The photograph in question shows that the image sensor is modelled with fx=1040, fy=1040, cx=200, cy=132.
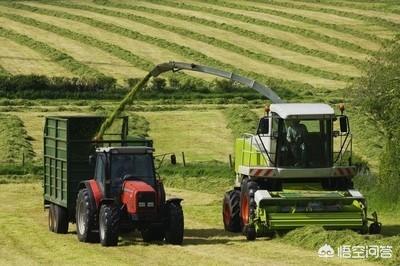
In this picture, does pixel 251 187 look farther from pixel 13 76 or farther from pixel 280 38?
pixel 280 38

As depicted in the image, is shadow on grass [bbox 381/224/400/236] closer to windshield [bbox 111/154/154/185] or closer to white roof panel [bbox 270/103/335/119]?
white roof panel [bbox 270/103/335/119]

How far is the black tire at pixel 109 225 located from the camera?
21172 millimetres

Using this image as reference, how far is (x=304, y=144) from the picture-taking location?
2311 cm

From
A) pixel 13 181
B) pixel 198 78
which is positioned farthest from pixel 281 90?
pixel 13 181

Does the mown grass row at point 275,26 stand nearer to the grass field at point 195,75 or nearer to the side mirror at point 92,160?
the grass field at point 195,75

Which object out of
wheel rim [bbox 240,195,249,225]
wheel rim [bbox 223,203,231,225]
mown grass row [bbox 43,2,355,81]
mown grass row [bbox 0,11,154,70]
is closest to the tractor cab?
wheel rim [bbox 240,195,249,225]

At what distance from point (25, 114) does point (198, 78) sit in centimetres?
1227

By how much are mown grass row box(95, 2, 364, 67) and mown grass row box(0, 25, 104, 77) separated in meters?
12.0

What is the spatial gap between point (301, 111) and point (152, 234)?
13.9 ft

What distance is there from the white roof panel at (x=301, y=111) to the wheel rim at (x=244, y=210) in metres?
2.09

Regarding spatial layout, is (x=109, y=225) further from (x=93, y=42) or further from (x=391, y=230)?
(x=93, y=42)

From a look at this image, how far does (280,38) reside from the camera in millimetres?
67188

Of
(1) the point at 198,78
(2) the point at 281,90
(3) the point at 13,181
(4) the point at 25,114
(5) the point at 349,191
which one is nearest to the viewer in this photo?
(5) the point at 349,191

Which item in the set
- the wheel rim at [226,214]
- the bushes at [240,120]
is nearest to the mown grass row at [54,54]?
the bushes at [240,120]
